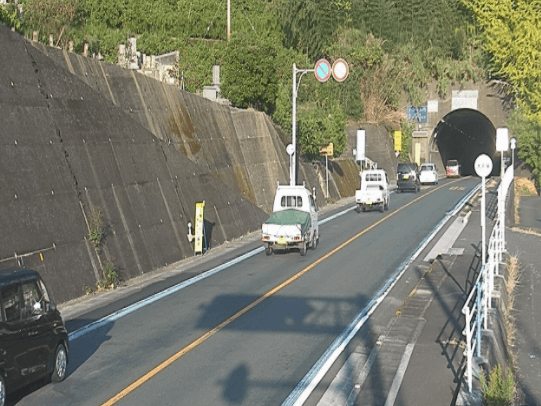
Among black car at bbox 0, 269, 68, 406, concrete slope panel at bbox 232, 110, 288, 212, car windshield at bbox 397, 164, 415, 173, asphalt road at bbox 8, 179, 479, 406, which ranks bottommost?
asphalt road at bbox 8, 179, 479, 406

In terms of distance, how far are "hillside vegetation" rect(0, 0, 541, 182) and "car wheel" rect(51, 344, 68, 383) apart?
131ft

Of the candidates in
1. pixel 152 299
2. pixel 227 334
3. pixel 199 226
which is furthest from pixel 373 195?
pixel 227 334

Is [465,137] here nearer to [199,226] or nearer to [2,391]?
[199,226]

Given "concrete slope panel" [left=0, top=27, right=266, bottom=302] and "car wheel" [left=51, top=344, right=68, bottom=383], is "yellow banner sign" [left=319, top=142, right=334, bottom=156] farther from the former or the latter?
"car wheel" [left=51, top=344, right=68, bottom=383]

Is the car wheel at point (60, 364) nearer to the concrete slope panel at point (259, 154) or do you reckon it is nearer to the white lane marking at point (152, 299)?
the white lane marking at point (152, 299)

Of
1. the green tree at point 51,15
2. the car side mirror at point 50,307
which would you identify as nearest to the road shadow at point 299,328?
the car side mirror at point 50,307

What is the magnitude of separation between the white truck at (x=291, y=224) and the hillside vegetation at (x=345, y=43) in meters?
21.2

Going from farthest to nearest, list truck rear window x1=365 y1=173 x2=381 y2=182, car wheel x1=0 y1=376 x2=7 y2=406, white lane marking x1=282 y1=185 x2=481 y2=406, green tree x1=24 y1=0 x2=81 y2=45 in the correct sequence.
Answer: green tree x1=24 y1=0 x2=81 y2=45, truck rear window x1=365 y1=173 x2=381 y2=182, white lane marking x1=282 y1=185 x2=481 y2=406, car wheel x1=0 y1=376 x2=7 y2=406

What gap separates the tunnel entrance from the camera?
88812 mm

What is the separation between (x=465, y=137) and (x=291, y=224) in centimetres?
8236

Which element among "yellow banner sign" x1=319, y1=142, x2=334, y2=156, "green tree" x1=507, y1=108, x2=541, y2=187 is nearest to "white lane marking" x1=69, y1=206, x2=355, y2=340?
"yellow banner sign" x1=319, y1=142, x2=334, y2=156

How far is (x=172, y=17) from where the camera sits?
260 feet

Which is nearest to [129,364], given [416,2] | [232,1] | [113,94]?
[113,94]

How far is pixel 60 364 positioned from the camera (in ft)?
44.3
